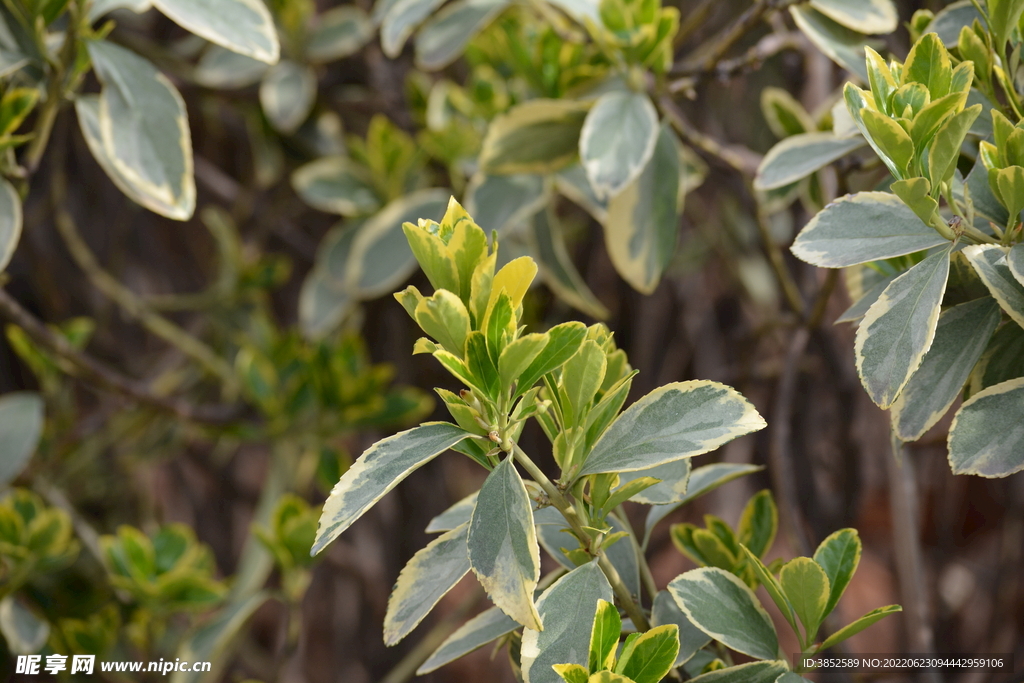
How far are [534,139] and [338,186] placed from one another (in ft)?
1.25

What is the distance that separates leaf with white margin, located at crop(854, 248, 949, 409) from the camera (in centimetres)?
37

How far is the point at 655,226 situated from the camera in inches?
27.5

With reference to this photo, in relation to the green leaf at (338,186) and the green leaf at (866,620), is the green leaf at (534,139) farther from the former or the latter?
the green leaf at (866,620)

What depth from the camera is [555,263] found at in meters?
0.81

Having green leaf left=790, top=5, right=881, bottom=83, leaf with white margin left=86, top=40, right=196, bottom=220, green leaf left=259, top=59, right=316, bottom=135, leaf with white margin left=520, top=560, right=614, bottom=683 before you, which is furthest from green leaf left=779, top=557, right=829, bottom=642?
green leaf left=259, top=59, right=316, bottom=135

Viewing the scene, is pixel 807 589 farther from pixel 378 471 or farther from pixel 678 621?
pixel 378 471

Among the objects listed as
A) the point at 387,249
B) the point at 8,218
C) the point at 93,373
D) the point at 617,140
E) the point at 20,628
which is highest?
the point at 617,140

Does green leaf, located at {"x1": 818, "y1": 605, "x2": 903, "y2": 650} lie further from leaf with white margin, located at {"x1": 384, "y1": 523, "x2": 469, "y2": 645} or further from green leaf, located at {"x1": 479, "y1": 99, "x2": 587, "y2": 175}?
green leaf, located at {"x1": 479, "y1": 99, "x2": 587, "y2": 175}

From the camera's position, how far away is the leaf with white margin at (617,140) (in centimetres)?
61

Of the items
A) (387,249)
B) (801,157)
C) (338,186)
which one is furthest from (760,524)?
(338,186)

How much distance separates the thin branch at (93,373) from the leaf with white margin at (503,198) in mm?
462

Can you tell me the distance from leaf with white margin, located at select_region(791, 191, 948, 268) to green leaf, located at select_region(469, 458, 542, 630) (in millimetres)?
204

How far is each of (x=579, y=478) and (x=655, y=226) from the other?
373 millimetres

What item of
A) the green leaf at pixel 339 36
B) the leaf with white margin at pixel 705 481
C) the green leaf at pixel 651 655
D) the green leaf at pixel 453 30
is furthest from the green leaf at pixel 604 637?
the green leaf at pixel 339 36
